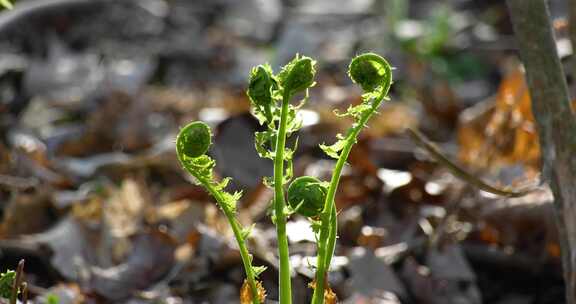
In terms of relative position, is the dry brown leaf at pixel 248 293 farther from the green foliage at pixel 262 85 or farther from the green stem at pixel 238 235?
the green foliage at pixel 262 85

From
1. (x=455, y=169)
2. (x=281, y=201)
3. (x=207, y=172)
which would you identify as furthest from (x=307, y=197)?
(x=455, y=169)

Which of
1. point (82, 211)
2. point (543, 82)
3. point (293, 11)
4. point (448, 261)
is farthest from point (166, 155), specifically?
point (293, 11)

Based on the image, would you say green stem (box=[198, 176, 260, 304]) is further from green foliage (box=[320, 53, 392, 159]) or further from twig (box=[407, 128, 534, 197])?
twig (box=[407, 128, 534, 197])

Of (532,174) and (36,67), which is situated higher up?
(36,67)

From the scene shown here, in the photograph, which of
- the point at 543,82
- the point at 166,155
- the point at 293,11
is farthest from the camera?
the point at 293,11

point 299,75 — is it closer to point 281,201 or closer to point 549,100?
point 281,201

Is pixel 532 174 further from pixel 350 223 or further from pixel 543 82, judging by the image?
pixel 543 82

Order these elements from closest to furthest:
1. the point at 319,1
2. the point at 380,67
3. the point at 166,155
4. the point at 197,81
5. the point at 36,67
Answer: the point at 380,67 < the point at 166,155 < the point at 36,67 < the point at 197,81 < the point at 319,1

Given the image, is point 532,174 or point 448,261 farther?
point 532,174
